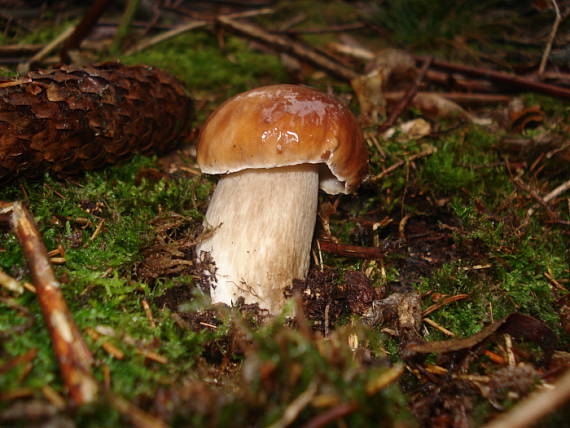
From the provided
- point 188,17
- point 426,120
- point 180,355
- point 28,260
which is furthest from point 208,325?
point 188,17

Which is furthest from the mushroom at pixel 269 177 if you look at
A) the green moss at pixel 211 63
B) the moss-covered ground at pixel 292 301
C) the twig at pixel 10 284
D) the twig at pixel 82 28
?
the twig at pixel 82 28

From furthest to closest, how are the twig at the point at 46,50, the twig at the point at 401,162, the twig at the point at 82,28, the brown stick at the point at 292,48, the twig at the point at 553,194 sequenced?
the brown stick at the point at 292,48, the twig at the point at 82,28, the twig at the point at 46,50, the twig at the point at 401,162, the twig at the point at 553,194

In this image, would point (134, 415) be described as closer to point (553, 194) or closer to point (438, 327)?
point (438, 327)

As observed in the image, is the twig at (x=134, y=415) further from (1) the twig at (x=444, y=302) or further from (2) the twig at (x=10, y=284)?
(1) the twig at (x=444, y=302)

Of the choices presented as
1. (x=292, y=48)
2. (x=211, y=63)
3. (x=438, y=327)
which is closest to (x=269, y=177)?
(x=438, y=327)

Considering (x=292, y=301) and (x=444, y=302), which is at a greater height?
(x=292, y=301)

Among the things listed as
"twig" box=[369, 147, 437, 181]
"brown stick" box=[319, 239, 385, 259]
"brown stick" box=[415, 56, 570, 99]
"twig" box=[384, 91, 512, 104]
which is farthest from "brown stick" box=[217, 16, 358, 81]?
"brown stick" box=[319, 239, 385, 259]

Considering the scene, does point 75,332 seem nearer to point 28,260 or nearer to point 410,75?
point 28,260
